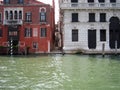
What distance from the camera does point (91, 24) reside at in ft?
168

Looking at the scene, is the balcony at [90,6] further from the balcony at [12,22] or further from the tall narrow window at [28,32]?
the balcony at [12,22]

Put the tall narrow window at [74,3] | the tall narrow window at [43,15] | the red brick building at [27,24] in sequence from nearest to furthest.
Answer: the tall narrow window at [74,3] < the red brick building at [27,24] < the tall narrow window at [43,15]

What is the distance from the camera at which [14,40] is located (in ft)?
170

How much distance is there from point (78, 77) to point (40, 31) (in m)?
29.9

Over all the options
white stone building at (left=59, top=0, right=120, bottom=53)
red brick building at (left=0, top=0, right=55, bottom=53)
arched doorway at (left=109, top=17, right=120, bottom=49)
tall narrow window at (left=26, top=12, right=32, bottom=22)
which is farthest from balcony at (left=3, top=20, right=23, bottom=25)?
arched doorway at (left=109, top=17, right=120, bottom=49)

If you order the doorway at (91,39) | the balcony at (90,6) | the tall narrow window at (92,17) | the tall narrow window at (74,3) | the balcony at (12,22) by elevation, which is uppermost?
the tall narrow window at (74,3)

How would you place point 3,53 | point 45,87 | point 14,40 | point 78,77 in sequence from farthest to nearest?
point 14,40 → point 3,53 → point 78,77 → point 45,87

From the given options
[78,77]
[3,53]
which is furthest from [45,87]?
[3,53]

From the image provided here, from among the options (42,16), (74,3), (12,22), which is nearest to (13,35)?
(12,22)

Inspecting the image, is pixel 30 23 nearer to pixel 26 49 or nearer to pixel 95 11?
pixel 26 49

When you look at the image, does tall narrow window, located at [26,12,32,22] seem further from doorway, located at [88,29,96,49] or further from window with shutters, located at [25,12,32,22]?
doorway, located at [88,29,96,49]

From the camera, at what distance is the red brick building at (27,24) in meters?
51.8

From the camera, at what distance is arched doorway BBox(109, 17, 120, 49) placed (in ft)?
167

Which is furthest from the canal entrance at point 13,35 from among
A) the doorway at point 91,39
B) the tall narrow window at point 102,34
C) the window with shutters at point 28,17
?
the tall narrow window at point 102,34
